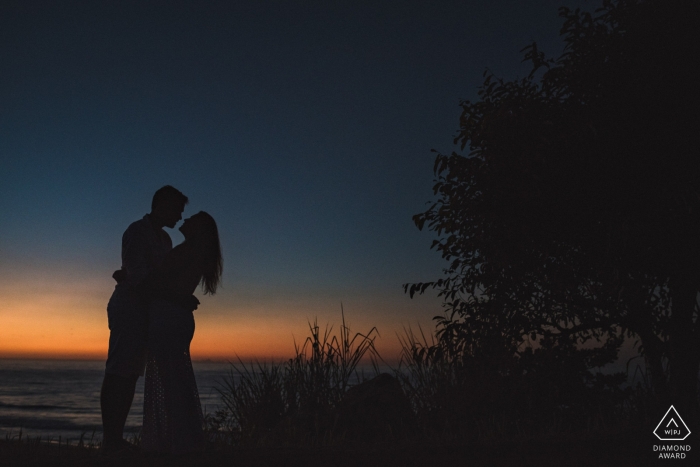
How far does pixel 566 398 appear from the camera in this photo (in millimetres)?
7855

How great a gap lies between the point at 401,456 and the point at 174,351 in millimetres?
2100

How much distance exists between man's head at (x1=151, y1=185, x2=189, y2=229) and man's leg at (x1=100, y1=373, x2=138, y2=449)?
1.36m

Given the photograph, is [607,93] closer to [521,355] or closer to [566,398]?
[521,355]

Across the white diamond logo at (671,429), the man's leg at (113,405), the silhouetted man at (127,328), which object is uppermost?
the silhouetted man at (127,328)

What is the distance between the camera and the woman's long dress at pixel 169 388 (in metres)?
4.64

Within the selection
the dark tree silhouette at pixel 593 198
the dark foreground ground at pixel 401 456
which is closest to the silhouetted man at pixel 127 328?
the dark foreground ground at pixel 401 456

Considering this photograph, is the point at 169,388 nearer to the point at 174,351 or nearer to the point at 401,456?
Answer: the point at 174,351

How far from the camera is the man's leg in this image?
4.56m

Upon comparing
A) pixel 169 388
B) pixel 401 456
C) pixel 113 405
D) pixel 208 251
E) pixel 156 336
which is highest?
pixel 208 251

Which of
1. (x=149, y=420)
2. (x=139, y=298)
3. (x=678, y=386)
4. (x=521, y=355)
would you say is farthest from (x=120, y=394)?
(x=678, y=386)

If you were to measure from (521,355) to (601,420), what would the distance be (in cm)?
129

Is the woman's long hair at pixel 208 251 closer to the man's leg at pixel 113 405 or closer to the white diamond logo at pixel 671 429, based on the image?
the man's leg at pixel 113 405

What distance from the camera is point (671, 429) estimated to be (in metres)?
6.50

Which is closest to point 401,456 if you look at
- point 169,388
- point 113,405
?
point 169,388
